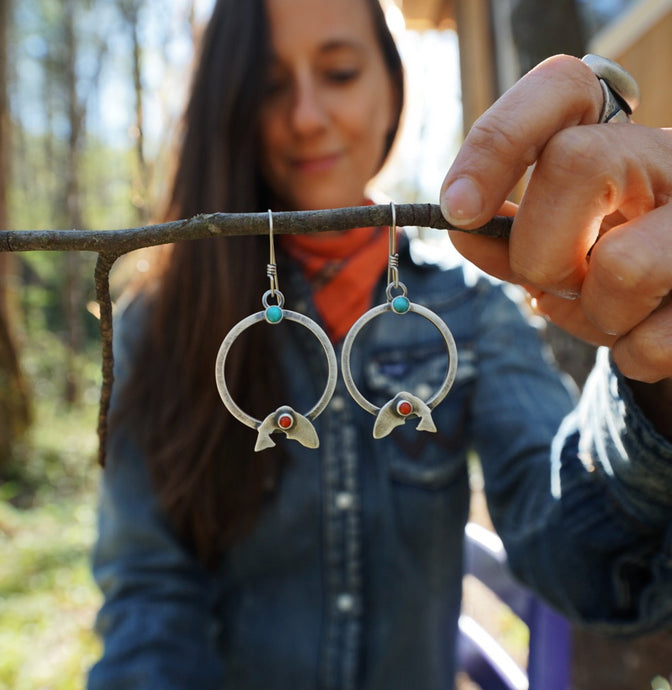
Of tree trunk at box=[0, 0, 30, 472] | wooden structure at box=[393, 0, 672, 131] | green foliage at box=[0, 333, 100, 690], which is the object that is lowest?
green foliage at box=[0, 333, 100, 690]

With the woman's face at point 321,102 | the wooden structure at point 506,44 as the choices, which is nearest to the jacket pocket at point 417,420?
the woman's face at point 321,102

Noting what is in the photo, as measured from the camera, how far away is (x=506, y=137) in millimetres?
902

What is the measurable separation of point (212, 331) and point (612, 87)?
3.98 ft

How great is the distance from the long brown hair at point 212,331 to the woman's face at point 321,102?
86mm

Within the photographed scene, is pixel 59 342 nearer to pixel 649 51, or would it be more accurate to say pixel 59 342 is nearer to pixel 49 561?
pixel 49 561

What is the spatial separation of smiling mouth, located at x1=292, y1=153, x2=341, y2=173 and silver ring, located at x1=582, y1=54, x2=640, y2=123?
1.14 metres

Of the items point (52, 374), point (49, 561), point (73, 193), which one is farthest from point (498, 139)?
point (52, 374)

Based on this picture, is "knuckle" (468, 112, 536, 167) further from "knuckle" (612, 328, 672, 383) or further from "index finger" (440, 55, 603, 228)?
"knuckle" (612, 328, 672, 383)

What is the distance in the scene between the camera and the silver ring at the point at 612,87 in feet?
3.24

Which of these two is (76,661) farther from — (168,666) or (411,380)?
(411,380)

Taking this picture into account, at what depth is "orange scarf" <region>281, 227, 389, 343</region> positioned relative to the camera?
79.4 inches

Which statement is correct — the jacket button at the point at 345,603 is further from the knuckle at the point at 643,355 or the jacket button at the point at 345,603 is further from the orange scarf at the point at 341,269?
the knuckle at the point at 643,355

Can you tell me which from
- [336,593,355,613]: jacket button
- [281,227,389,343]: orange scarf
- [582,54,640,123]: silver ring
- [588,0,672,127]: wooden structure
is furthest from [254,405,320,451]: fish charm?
[588,0,672,127]: wooden structure

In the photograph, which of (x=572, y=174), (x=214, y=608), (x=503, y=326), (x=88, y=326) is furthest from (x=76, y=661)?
(x=88, y=326)
